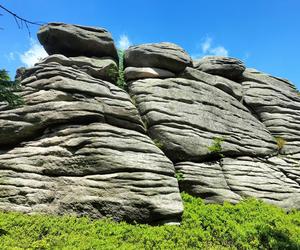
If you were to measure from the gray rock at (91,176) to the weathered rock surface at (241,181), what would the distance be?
2.02m

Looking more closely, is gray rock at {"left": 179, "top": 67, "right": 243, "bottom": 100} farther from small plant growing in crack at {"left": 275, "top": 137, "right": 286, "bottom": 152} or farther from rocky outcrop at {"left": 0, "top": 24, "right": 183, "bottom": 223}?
rocky outcrop at {"left": 0, "top": 24, "right": 183, "bottom": 223}

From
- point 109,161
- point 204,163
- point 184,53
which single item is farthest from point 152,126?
point 184,53

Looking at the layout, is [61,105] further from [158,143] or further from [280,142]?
[280,142]

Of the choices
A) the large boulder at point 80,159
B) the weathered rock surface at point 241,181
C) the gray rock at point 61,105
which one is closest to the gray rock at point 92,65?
the gray rock at point 61,105

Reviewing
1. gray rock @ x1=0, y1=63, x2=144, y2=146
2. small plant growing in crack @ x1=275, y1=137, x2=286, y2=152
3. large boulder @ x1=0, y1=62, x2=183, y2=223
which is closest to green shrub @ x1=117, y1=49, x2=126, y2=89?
gray rock @ x1=0, y1=63, x2=144, y2=146

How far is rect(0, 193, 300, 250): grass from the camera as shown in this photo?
10914mm

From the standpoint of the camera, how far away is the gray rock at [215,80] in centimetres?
2475

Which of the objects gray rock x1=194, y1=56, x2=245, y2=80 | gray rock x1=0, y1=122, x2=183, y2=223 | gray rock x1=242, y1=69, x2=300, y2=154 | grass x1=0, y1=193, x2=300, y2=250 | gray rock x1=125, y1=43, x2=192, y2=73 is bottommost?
grass x1=0, y1=193, x2=300, y2=250

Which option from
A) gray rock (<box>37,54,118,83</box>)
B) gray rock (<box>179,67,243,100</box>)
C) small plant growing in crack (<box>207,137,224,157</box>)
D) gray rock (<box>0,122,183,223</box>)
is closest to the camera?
gray rock (<box>0,122,183,223</box>)

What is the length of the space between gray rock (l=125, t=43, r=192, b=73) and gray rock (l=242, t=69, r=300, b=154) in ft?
19.2

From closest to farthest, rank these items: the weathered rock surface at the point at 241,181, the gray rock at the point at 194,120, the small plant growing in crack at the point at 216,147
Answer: the weathered rock surface at the point at 241,181 < the gray rock at the point at 194,120 < the small plant growing in crack at the point at 216,147

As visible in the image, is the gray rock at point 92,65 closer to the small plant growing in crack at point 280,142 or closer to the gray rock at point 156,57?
the gray rock at point 156,57

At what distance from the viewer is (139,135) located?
16953mm

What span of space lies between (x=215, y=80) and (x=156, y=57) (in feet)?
16.2
